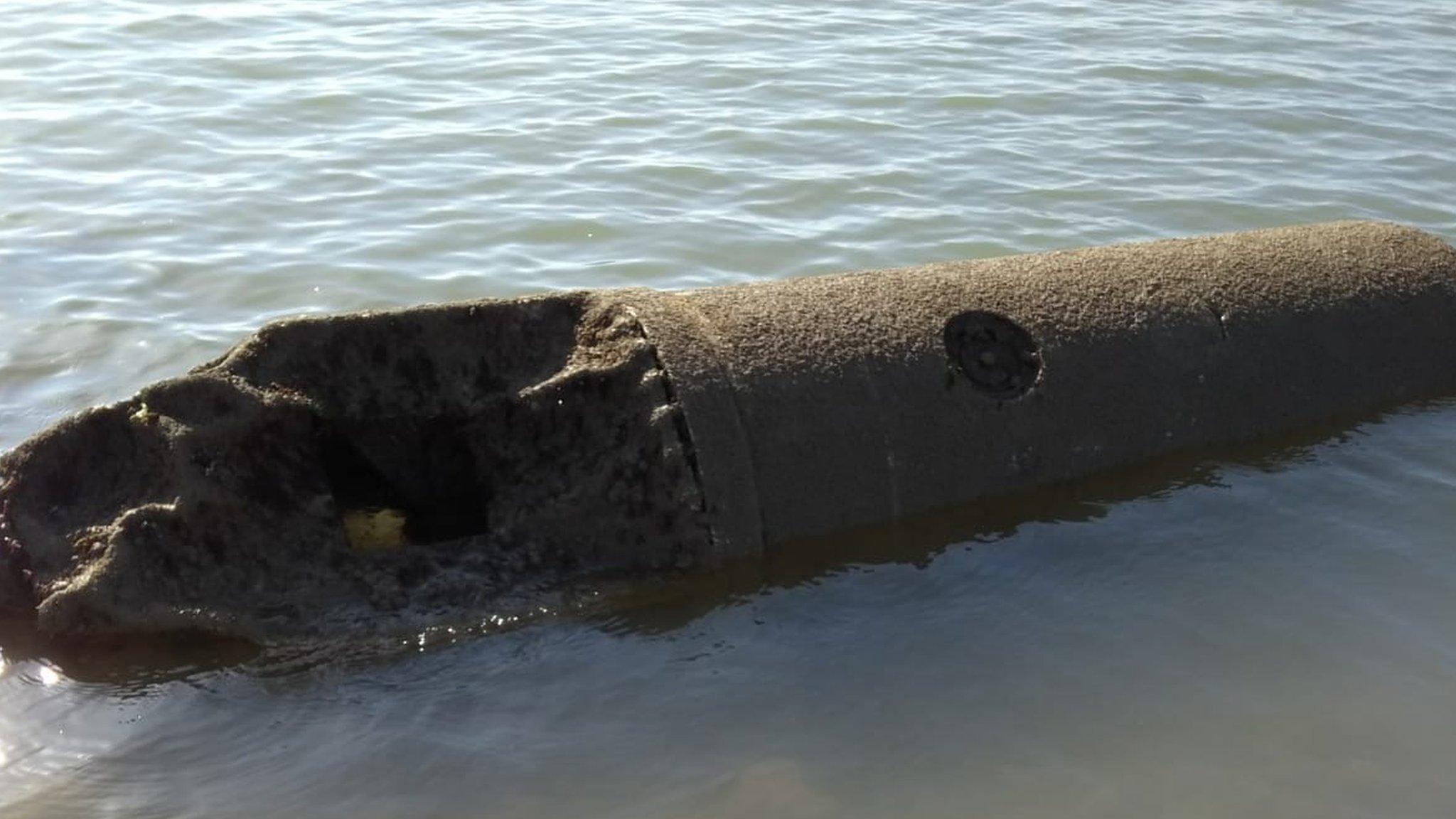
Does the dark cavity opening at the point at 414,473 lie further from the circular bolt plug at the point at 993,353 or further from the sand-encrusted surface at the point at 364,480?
the circular bolt plug at the point at 993,353

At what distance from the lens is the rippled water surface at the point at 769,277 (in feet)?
12.0

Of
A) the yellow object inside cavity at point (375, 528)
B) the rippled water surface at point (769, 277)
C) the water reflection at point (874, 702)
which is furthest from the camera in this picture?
the yellow object inside cavity at point (375, 528)

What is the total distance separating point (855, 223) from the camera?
7.71 m

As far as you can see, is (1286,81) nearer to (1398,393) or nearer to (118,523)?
(1398,393)

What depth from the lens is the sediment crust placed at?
389cm

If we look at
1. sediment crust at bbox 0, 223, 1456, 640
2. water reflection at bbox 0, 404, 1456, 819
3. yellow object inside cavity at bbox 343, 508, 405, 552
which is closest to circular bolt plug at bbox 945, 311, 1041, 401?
sediment crust at bbox 0, 223, 1456, 640

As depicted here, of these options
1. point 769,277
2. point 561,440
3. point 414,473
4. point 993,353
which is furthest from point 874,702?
point 769,277

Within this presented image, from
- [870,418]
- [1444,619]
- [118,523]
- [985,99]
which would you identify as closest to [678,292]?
[870,418]

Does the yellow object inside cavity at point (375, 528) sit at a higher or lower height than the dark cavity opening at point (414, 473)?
lower

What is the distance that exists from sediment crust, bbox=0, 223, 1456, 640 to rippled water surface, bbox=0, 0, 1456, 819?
21cm

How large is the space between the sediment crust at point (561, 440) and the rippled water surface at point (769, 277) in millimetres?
207

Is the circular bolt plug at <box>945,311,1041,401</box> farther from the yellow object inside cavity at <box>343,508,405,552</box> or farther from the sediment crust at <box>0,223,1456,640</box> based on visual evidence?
the yellow object inside cavity at <box>343,508,405,552</box>

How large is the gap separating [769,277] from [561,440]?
3063mm

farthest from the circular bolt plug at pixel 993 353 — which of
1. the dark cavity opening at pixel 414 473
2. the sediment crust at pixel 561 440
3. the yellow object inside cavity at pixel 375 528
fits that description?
the yellow object inside cavity at pixel 375 528
